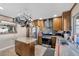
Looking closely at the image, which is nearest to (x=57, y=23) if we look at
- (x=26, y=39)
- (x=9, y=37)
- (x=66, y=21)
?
(x=66, y=21)

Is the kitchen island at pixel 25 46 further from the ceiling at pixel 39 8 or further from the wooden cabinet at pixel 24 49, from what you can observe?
the ceiling at pixel 39 8

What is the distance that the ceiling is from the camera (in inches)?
58.7

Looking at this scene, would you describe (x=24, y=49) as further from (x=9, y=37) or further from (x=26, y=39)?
(x=9, y=37)

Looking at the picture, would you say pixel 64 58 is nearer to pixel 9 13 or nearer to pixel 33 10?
pixel 33 10

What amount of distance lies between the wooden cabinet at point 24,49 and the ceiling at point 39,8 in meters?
0.44

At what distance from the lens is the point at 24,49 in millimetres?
1491

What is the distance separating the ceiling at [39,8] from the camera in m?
1.49

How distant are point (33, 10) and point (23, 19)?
21cm

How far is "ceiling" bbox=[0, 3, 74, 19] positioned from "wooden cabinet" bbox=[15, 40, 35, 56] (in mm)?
436

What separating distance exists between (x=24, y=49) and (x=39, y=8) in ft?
2.20

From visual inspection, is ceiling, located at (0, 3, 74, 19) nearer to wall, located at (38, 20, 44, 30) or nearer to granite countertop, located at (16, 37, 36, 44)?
wall, located at (38, 20, 44, 30)

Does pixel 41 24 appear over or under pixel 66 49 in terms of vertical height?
over

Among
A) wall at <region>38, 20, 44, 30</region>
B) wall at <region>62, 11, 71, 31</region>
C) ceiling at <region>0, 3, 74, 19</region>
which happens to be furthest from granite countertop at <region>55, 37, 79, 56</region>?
ceiling at <region>0, 3, 74, 19</region>

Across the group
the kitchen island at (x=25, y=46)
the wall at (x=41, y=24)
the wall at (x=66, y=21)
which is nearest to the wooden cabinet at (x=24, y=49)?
the kitchen island at (x=25, y=46)
